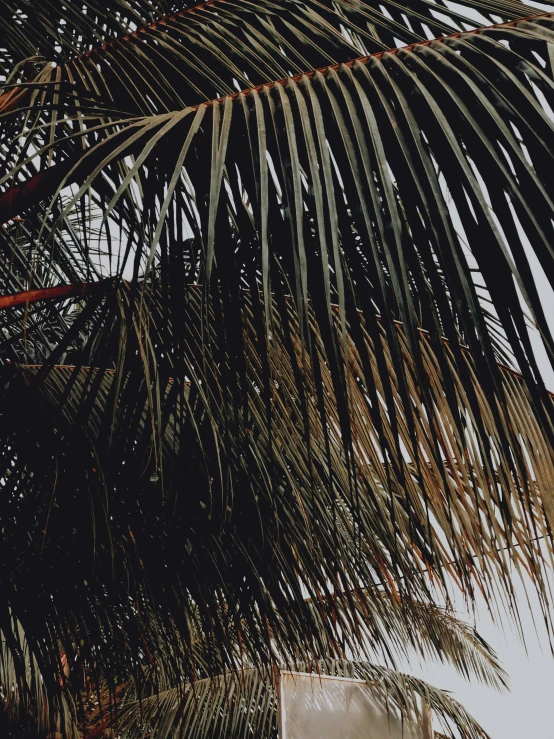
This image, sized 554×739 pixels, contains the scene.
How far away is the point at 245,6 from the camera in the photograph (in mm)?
1169

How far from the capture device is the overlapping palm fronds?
0.65m

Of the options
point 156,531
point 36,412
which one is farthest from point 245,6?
point 156,531

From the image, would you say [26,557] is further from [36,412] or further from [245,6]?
[245,6]

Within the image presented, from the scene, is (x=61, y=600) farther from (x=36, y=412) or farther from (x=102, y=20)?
(x=102, y=20)

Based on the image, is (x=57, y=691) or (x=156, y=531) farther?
(x=156, y=531)

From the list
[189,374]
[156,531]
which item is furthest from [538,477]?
[156,531]

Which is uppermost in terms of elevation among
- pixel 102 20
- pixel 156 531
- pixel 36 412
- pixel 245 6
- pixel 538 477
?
pixel 102 20

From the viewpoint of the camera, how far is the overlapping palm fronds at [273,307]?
0.65m

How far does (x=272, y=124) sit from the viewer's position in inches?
29.4

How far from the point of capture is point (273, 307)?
138cm

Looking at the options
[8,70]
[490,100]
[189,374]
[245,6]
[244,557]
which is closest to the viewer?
[490,100]

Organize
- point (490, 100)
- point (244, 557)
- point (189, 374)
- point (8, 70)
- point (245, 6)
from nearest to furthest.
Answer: point (490, 100), point (245, 6), point (189, 374), point (8, 70), point (244, 557)

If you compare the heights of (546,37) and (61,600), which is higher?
(546,37)

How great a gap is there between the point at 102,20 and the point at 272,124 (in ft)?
2.45
